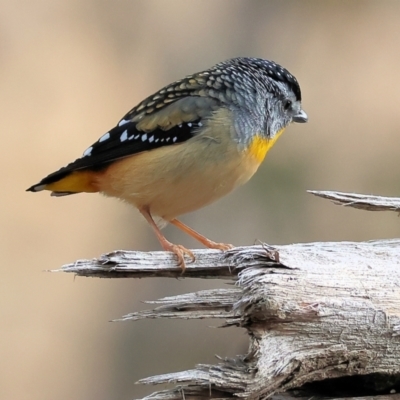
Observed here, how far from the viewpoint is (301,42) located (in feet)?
22.8

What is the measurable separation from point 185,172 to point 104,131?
3685 millimetres

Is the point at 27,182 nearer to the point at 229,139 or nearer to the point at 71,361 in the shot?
the point at 71,361

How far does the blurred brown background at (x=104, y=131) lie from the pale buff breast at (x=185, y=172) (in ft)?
10.1

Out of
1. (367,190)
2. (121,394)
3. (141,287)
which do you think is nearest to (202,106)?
(141,287)

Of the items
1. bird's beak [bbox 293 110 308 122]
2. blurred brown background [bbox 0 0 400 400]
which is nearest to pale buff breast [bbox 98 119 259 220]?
bird's beak [bbox 293 110 308 122]

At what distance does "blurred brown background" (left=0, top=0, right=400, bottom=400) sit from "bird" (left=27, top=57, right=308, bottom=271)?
2833 mm

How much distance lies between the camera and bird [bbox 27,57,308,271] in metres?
3.39

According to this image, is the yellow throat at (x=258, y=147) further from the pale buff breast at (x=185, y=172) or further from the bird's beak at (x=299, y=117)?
the bird's beak at (x=299, y=117)

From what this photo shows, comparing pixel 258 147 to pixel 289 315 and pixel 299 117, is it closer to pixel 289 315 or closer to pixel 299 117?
pixel 299 117

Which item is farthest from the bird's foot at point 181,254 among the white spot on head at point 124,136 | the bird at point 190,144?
the white spot on head at point 124,136

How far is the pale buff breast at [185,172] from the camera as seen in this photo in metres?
3.36

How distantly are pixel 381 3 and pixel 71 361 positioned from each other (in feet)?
17.4

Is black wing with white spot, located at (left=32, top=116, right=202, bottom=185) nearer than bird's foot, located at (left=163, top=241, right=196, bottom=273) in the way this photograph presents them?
No

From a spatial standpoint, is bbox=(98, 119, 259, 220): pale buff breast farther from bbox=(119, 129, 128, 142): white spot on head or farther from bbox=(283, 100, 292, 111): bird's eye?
bbox=(283, 100, 292, 111): bird's eye
